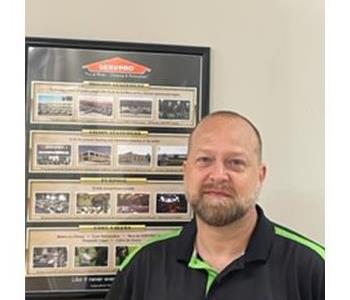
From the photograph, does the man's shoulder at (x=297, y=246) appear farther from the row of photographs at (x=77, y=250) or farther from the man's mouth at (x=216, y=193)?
the row of photographs at (x=77, y=250)

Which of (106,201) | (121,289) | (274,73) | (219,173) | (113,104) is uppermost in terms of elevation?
(274,73)

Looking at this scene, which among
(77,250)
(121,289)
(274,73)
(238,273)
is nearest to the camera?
(238,273)

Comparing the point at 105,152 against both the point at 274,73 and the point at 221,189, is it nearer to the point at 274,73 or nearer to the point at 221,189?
the point at 221,189

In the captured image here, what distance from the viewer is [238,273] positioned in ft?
4.75

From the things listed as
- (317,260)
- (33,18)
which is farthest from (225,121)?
(33,18)

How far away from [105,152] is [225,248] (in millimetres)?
527

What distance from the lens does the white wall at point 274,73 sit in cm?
182

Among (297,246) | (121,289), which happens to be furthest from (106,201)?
(297,246)

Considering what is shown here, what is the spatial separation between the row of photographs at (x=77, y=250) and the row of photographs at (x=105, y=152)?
0.21 metres

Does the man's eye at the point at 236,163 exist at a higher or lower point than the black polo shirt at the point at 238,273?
higher

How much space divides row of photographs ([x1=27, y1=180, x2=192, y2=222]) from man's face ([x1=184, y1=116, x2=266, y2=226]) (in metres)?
0.26

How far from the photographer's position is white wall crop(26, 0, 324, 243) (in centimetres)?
182

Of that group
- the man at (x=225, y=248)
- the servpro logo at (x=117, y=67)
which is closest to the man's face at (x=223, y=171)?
the man at (x=225, y=248)

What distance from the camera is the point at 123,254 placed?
177cm
